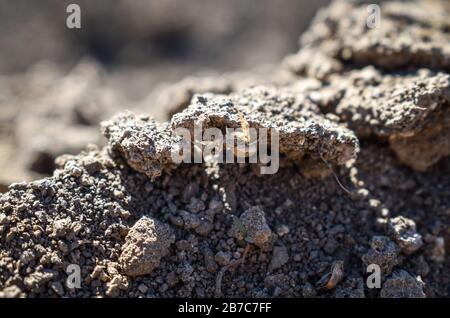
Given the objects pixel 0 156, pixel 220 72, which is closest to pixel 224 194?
pixel 0 156

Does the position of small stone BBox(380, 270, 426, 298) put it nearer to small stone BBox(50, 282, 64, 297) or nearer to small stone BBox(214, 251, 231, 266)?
small stone BBox(214, 251, 231, 266)

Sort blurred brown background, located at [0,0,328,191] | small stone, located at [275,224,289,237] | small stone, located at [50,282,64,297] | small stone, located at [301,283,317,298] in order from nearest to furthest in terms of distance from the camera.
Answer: small stone, located at [50,282,64,297] → small stone, located at [301,283,317,298] → small stone, located at [275,224,289,237] → blurred brown background, located at [0,0,328,191]

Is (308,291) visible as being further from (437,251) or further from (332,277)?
(437,251)

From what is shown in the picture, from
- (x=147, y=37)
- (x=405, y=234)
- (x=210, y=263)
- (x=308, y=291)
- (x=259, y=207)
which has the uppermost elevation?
(x=147, y=37)

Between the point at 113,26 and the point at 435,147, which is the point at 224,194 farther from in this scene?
the point at 113,26

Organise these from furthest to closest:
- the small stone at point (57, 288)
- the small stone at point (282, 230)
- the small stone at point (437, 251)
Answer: the small stone at point (437, 251) < the small stone at point (282, 230) < the small stone at point (57, 288)

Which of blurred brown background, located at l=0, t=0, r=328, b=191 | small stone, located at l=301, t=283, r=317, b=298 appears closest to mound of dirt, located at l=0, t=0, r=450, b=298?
small stone, located at l=301, t=283, r=317, b=298

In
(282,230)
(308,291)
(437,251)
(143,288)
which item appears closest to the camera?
(143,288)

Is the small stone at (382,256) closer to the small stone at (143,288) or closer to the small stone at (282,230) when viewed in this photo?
the small stone at (282,230)

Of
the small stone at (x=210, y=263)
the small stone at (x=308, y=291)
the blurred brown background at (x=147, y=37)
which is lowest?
the small stone at (x=308, y=291)

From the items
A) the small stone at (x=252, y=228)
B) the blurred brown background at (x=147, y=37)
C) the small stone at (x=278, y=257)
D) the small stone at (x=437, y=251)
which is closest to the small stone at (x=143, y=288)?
the small stone at (x=252, y=228)

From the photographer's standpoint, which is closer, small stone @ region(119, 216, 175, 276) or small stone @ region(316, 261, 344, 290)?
small stone @ region(119, 216, 175, 276)

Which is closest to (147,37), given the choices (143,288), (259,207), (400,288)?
(259,207)
